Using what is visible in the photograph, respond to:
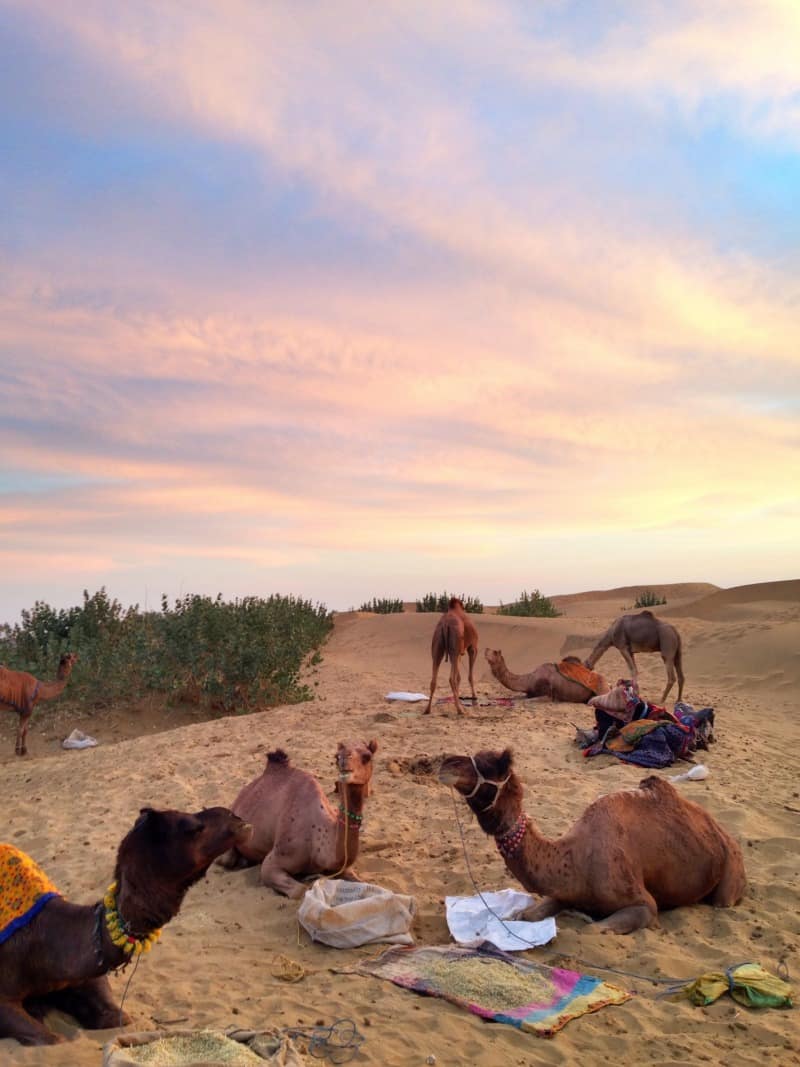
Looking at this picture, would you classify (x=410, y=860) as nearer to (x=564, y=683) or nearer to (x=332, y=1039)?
(x=332, y=1039)

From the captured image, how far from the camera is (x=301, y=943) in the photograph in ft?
18.2

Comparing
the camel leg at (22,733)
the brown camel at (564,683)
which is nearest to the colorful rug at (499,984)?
the brown camel at (564,683)

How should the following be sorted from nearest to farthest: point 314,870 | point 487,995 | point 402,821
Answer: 1. point 487,995
2. point 314,870
3. point 402,821

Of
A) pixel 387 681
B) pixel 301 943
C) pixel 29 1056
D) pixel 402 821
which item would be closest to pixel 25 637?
pixel 387 681

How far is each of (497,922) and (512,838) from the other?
540mm

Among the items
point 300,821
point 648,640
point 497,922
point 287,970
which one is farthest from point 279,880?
point 648,640

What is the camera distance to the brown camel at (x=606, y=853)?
552 centimetres

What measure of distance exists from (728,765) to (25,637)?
15.8 metres

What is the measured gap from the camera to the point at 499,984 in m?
4.75

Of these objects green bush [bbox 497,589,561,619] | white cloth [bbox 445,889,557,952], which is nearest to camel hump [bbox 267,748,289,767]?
white cloth [bbox 445,889,557,952]

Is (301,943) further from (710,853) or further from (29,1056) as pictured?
(710,853)

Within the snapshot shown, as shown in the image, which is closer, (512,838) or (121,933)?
(121,933)

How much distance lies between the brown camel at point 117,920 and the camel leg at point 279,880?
237 cm

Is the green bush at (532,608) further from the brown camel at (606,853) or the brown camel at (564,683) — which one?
the brown camel at (606,853)
